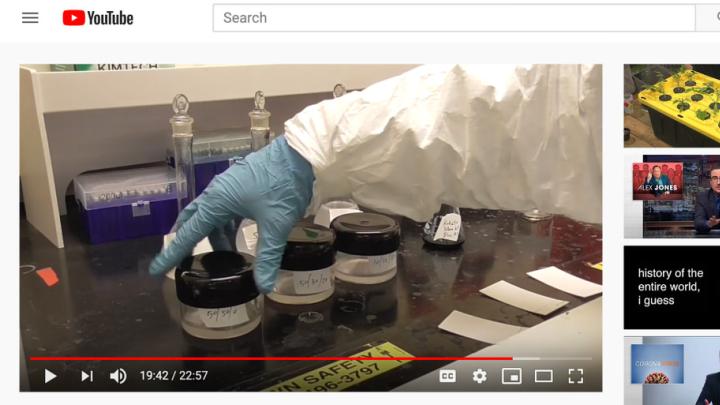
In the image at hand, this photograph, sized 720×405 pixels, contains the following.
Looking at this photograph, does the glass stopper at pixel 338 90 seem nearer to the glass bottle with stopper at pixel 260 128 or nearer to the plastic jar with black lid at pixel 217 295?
the glass bottle with stopper at pixel 260 128

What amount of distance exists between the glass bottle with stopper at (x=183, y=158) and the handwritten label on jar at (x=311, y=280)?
304mm

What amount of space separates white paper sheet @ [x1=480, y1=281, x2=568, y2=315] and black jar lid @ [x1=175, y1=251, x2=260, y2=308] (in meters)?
0.32

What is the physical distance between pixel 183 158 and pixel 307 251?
0.36 m

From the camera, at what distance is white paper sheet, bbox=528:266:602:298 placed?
0.83 metres

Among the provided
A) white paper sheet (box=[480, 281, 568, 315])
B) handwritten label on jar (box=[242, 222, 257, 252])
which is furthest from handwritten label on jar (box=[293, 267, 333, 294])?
white paper sheet (box=[480, 281, 568, 315])

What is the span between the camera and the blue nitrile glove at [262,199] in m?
0.73

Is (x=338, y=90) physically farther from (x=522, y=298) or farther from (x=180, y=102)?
(x=522, y=298)

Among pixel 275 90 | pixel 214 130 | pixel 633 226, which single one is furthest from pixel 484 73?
pixel 214 130

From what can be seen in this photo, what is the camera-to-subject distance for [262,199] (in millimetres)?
730

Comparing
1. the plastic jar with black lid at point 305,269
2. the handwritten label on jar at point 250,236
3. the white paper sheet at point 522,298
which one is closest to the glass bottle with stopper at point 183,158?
the handwritten label on jar at point 250,236

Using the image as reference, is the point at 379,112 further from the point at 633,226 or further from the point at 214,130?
the point at 214,130

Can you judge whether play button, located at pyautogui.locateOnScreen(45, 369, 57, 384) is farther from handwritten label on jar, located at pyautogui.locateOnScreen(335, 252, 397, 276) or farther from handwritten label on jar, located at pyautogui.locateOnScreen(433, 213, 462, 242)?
handwritten label on jar, located at pyautogui.locateOnScreen(433, 213, 462, 242)
